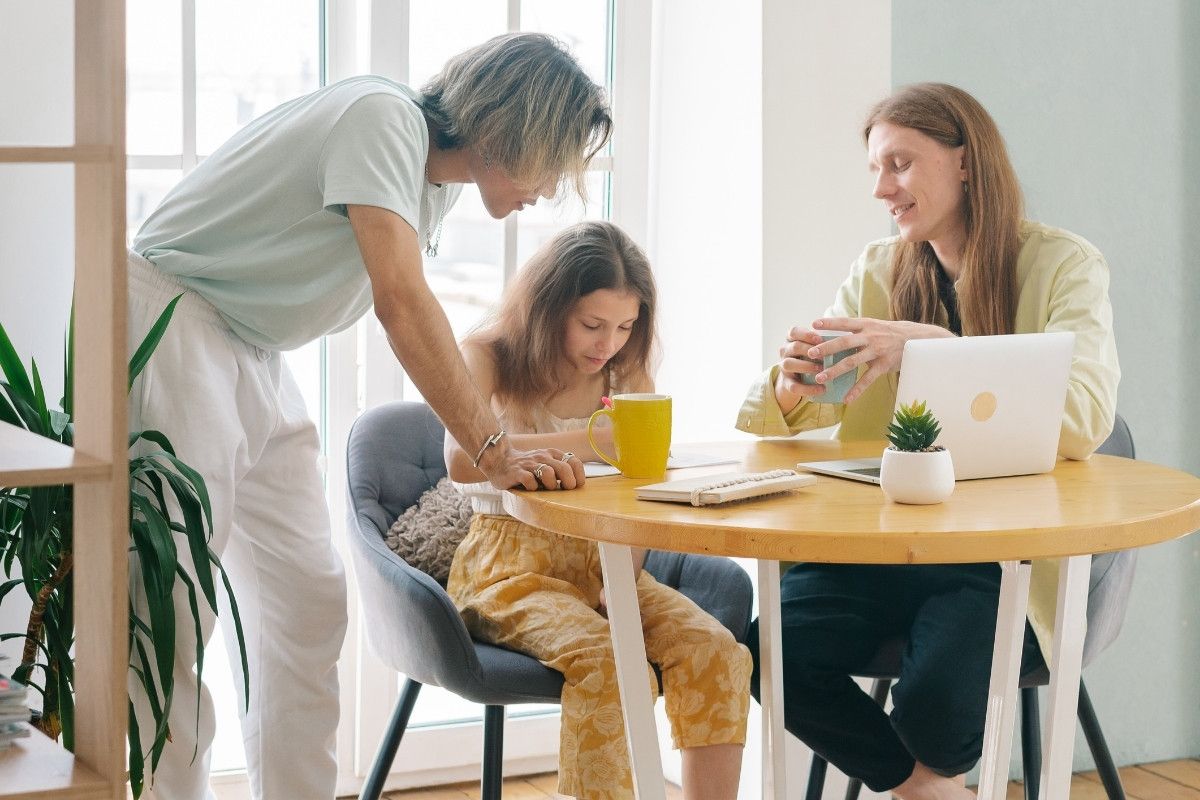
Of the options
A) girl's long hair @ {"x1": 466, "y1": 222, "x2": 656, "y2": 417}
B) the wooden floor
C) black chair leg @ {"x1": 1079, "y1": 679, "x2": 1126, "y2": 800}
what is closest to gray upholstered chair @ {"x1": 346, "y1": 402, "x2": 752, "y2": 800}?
girl's long hair @ {"x1": 466, "y1": 222, "x2": 656, "y2": 417}

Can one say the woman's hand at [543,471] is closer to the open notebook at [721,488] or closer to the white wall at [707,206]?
the open notebook at [721,488]

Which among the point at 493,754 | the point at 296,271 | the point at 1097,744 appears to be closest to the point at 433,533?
the point at 493,754

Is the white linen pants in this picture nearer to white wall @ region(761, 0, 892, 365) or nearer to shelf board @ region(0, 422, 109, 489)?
shelf board @ region(0, 422, 109, 489)

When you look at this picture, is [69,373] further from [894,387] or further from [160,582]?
[894,387]

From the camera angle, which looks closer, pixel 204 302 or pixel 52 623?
pixel 52 623

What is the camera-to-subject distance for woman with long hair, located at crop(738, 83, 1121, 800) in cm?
179

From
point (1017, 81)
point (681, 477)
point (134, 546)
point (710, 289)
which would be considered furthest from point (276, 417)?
point (1017, 81)

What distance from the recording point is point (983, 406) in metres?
1.57

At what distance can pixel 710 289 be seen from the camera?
2.66 metres

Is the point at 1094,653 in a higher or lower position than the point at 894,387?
lower

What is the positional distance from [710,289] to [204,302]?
1139 millimetres

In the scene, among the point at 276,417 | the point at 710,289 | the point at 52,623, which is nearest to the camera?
the point at 52,623

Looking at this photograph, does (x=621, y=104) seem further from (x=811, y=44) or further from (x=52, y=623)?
(x=52, y=623)

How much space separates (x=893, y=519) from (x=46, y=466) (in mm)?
837
